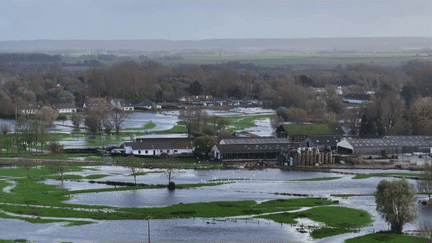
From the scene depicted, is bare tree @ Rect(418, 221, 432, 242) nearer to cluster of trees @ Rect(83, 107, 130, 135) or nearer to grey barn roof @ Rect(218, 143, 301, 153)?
grey barn roof @ Rect(218, 143, 301, 153)

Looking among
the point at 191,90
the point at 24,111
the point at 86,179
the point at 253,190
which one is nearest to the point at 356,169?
the point at 253,190

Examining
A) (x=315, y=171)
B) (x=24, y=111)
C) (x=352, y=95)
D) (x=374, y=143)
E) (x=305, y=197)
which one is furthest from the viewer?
(x=352, y=95)

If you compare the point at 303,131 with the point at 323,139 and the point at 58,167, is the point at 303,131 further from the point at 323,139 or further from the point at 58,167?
the point at 58,167

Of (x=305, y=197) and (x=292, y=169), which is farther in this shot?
(x=292, y=169)

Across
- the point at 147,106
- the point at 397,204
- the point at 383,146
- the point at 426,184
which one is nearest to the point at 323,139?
the point at 383,146

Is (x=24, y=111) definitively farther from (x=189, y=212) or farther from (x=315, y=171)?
(x=189, y=212)
